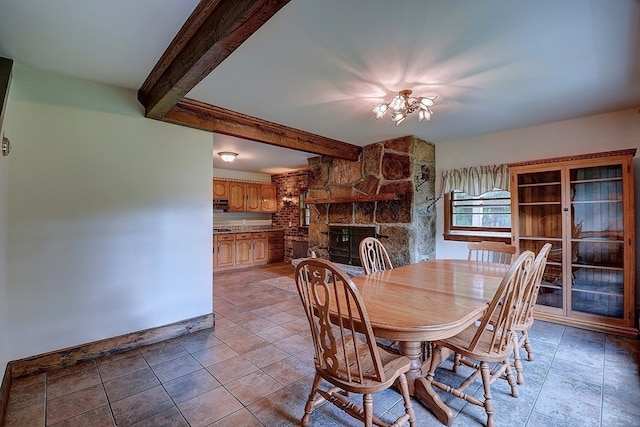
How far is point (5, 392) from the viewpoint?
182 cm

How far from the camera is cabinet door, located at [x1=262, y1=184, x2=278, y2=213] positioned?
23.8ft

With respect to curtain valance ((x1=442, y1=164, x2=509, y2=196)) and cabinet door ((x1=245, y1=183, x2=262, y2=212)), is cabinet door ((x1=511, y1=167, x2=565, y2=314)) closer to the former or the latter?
curtain valance ((x1=442, y1=164, x2=509, y2=196))

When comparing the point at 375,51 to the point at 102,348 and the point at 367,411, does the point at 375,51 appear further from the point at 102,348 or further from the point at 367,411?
the point at 102,348

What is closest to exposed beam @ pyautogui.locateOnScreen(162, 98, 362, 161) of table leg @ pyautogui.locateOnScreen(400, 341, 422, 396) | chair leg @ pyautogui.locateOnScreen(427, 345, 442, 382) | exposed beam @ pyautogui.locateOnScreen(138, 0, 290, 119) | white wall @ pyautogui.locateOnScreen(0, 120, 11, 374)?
exposed beam @ pyautogui.locateOnScreen(138, 0, 290, 119)

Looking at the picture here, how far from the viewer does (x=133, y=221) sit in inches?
101

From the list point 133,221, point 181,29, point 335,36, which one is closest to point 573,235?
point 335,36

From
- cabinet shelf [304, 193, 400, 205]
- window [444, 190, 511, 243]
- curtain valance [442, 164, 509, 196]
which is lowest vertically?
window [444, 190, 511, 243]

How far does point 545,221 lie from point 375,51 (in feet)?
9.52

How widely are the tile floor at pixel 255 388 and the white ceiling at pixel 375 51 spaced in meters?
2.30

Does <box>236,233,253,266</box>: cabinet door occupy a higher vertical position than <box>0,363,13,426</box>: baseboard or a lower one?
higher

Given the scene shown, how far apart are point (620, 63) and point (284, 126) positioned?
9.82 ft

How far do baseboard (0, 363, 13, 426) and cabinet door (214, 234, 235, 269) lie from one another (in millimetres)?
3941

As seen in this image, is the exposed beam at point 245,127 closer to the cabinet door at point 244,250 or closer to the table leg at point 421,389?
the table leg at point 421,389

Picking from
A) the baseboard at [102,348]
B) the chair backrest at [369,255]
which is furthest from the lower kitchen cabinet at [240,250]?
the chair backrest at [369,255]
